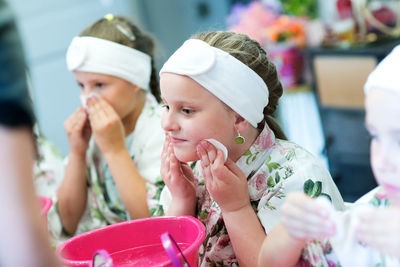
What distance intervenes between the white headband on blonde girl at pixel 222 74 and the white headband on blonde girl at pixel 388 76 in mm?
361

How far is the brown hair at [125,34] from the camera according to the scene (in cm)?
165

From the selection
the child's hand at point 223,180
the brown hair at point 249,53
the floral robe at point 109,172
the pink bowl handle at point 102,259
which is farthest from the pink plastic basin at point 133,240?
the floral robe at point 109,172

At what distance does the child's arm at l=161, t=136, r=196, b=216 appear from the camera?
4.06 feet

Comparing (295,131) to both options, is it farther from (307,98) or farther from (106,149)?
(106,149)

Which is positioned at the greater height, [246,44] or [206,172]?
[246,44]

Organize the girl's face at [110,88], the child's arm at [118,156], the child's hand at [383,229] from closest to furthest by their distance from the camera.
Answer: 1. the child's hand at [383,229]
2. the child's arm at [118,156]
3. the girl's face at [110,88]

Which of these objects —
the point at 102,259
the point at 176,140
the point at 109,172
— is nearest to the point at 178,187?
the point at 176,140

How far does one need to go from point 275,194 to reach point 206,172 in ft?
0.48

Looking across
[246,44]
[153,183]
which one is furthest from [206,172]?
[153,183]

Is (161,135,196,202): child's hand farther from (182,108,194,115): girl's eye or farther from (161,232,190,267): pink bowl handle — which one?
(161,232,190,267): pink bowl handle

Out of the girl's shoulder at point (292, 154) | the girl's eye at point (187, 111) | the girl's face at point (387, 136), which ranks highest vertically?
the girl's face at point (387, 136)

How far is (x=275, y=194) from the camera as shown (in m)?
1.11

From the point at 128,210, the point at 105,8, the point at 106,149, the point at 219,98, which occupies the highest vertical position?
the point at 219,98

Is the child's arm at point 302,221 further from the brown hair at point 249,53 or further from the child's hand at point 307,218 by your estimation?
the brown hair at point 249,53
